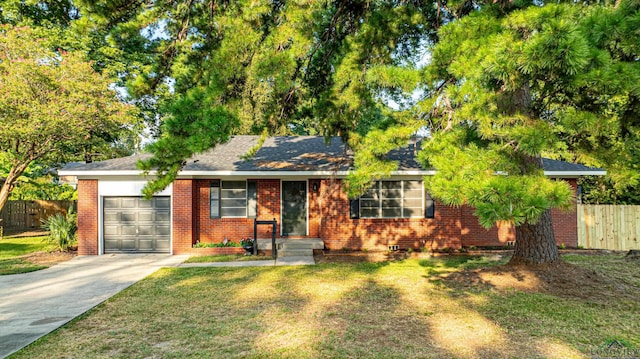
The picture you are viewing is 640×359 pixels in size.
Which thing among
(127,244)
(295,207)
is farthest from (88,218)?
(295,207)

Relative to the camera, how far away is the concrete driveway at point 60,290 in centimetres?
472

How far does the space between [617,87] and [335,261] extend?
7152 mm

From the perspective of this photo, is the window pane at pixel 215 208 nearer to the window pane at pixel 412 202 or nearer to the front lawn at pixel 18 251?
the front lawn at pixel 18 251

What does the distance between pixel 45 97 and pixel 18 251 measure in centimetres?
552

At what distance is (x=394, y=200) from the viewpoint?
1099cm

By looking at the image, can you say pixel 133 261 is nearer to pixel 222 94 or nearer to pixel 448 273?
pixel 222 94

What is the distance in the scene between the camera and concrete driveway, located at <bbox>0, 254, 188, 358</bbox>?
472 centimetres

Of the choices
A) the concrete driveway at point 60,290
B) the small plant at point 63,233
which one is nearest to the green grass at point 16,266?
the concrete driveway at point 60,290

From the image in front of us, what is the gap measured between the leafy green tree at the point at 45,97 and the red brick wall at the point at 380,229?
31.1 ft

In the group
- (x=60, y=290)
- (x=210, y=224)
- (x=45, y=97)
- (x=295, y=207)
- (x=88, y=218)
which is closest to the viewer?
(x=60, y=290)

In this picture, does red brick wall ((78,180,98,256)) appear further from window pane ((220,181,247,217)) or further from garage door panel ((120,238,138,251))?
window pane ((220,181,247,217))

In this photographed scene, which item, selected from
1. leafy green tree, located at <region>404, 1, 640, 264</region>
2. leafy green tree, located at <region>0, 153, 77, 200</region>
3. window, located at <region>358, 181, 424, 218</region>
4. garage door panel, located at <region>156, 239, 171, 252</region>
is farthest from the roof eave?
leafy green tree, located at <region>0, 153, 77, 200</region>

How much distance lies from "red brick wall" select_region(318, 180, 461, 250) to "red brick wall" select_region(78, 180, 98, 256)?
7.01 m

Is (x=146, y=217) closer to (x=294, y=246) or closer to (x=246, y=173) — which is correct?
(x=246, y=173)
